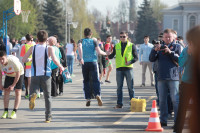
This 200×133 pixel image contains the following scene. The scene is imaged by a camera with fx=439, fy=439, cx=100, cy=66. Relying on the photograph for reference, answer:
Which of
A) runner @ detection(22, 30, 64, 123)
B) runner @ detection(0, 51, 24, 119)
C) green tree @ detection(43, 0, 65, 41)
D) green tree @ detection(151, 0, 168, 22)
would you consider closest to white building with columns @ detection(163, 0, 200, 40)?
green tree @ detection(151, 0, 168, 22)

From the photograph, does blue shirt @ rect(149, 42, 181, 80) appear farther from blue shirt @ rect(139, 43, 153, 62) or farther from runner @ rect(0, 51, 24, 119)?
blue shirt @ rect(139, 43, 153, 62)

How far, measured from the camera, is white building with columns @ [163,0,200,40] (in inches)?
4033

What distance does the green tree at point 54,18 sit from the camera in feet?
267

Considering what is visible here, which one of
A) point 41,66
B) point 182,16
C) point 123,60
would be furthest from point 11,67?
point 182,16

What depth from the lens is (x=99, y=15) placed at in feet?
569

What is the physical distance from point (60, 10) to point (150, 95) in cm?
6962

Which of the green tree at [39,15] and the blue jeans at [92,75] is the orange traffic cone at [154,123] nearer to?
the blue jeans at [92,75]

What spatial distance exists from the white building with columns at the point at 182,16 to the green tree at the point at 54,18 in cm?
3242

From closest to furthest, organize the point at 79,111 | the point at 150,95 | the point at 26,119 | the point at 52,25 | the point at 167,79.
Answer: the point at 167,79 → the point at 26,119 → the point at 79,111 → the point at 150,95 → the point at 52,25

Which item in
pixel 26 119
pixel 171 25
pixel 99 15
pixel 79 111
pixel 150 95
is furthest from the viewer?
pixel 99 15

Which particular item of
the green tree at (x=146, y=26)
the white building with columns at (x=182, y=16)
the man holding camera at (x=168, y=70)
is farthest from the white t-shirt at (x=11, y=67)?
the green tree at (x=146, y=26)

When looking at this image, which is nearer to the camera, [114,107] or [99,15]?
[114,107]

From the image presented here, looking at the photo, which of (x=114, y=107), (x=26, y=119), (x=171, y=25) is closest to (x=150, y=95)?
(x=114, y=107)

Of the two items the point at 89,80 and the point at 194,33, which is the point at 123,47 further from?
the point at 194,33
